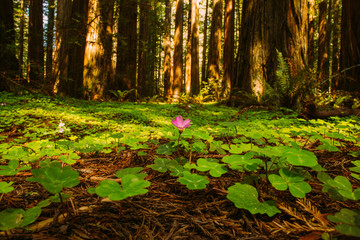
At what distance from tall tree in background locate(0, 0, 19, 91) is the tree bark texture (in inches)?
242

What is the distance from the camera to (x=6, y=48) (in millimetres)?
4926

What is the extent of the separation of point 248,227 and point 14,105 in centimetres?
494

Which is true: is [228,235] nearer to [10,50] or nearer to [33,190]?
[33,190]

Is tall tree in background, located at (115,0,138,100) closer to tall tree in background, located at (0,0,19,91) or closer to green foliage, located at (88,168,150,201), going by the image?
tall tree in background, located at (0,0,19,91)

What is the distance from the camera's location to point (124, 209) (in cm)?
90

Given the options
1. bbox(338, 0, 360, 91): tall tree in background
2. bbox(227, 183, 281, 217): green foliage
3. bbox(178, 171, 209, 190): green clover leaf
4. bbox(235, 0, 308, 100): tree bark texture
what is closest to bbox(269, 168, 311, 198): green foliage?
→ bbox(227, 183, 281, 217): green foliage

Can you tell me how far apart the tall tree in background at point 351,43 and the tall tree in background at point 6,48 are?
823 centimetres

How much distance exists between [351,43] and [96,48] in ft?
23.7

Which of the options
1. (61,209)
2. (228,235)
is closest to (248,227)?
(228,235)

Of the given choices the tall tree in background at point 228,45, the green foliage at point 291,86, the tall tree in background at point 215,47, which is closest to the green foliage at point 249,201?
the green foliage at point 291,86

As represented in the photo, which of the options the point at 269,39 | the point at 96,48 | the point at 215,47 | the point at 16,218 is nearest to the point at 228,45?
the point at 215,47

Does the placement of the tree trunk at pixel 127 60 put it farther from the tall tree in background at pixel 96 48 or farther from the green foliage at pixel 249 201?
the green foliage at pixel 249 201

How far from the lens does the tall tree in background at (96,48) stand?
6.43 m

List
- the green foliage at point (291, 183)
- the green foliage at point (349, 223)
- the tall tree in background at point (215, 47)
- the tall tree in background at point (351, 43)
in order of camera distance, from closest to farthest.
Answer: the green foliage at point (349, 223), the green foliage at point (291, 183), the tall tree in background at point (351, 43), the tall tree in background at point (215, 47)
